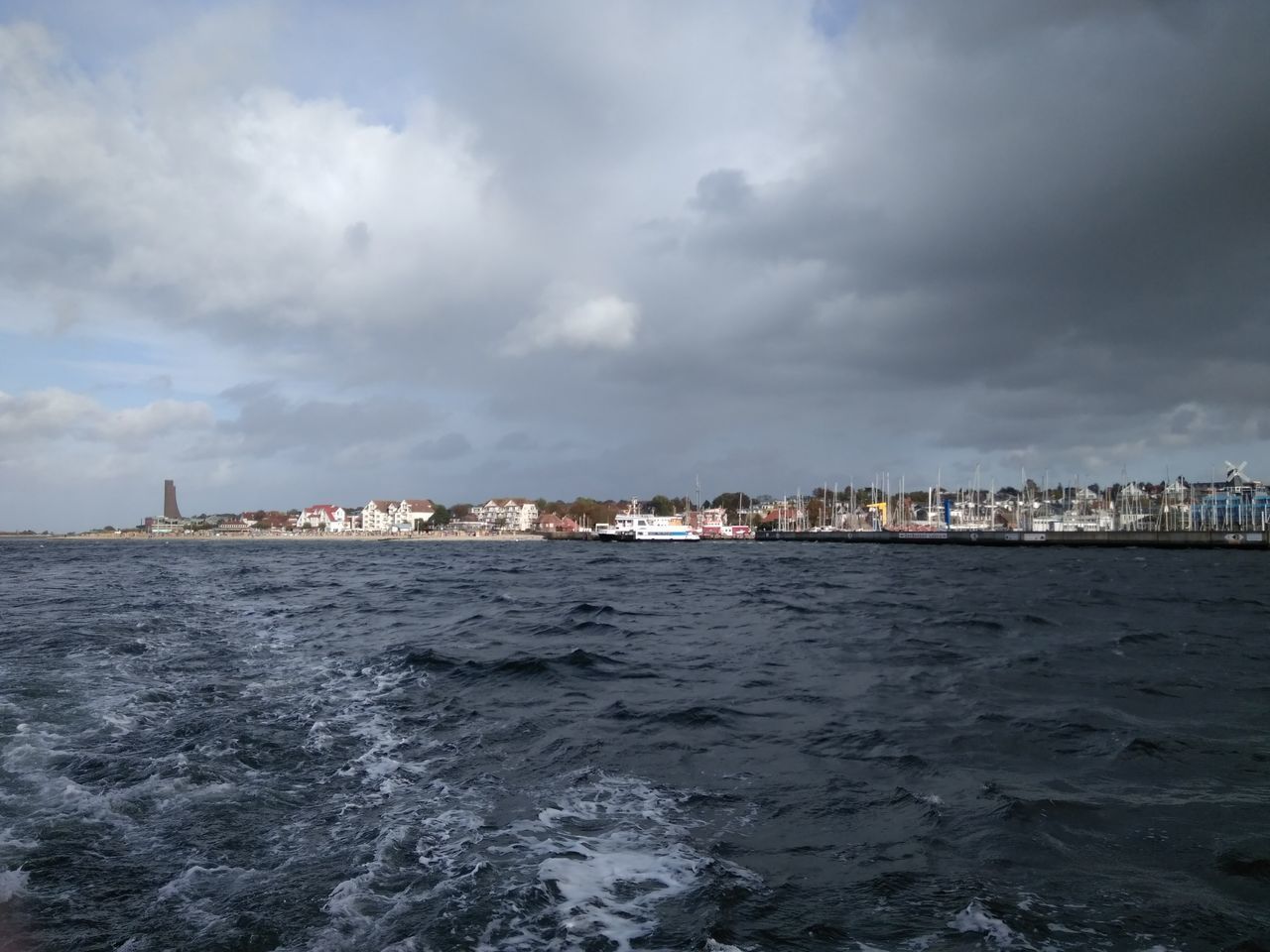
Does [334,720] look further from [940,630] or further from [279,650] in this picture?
[940,630]

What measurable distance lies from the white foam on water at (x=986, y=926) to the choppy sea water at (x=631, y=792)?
0.07 feet

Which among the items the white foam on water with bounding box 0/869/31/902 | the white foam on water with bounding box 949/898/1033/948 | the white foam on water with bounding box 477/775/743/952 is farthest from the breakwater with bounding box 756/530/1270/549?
the white foam on water with bounding box 0/869/31/902

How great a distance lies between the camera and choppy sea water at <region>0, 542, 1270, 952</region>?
222 inches

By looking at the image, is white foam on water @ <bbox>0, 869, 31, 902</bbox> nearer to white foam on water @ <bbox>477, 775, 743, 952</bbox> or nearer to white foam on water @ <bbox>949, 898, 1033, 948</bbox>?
white foam on water @ <bbox>477, 775, 743, 952</bbox>

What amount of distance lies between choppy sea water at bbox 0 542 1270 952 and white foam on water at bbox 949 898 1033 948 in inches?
0.8

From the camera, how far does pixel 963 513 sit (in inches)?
7062

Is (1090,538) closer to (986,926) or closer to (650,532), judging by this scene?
(650,532)

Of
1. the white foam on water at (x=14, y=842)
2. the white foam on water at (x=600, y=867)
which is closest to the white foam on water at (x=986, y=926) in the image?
the white foam on water at (x=600, y=867)

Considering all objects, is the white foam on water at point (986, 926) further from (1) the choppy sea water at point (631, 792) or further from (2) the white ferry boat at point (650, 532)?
(2) the white ferry boat at point (650, 532)

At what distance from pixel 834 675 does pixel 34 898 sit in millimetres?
12697

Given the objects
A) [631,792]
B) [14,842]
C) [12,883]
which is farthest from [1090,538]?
[12,883]

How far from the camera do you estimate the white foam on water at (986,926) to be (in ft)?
17.4

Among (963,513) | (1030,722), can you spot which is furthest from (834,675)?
(963,513)

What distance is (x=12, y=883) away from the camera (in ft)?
19.5
